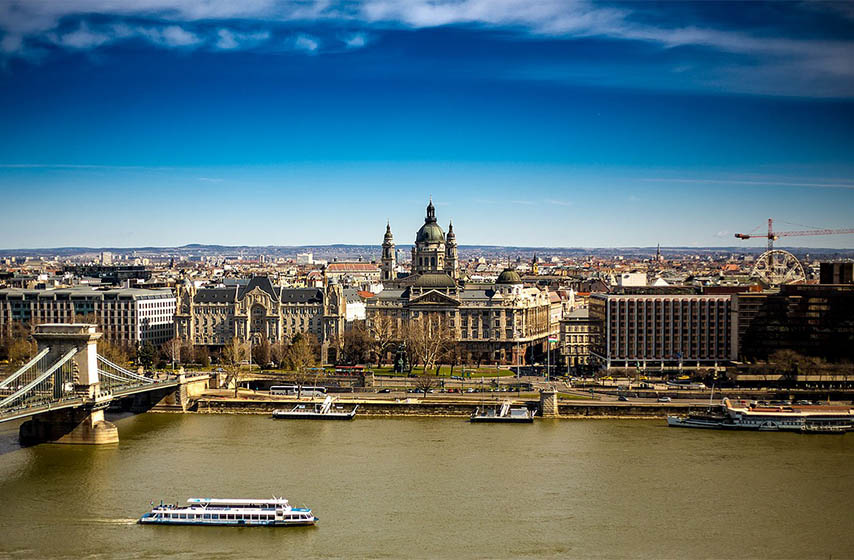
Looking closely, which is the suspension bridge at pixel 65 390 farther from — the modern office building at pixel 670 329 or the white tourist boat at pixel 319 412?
the modern office building at pixel 670 329

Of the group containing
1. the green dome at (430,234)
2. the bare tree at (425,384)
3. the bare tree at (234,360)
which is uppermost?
the green dome at (430,234)

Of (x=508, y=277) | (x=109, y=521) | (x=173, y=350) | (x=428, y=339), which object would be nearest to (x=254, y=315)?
(x=173, y=350)

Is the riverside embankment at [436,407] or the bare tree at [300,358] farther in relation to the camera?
the bare tree at [300,358]

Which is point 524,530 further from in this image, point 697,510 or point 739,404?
point 739,404

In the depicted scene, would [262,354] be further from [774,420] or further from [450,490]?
[450,490]

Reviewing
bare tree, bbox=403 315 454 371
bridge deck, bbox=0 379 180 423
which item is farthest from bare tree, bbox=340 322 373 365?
bridge deck, bbox=0 379 180 423

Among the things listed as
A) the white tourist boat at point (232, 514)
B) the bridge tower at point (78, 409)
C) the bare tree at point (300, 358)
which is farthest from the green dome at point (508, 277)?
the white tourist boat at point (232, 514)
